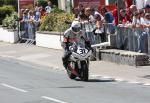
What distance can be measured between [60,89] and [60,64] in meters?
6.66

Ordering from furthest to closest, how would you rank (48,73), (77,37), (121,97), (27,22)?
(27,22) < (48,73) < (77,37) < (121,97)

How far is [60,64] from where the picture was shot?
912 inches

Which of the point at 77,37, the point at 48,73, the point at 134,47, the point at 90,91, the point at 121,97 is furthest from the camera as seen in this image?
the point at 134,47

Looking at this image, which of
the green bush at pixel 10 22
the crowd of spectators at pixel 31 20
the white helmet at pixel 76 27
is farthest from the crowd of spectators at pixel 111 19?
the green bush at pixel 10 22

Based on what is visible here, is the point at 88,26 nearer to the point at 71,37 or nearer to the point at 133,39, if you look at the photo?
the point at 133,39

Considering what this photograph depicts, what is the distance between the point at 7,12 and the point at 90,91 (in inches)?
998

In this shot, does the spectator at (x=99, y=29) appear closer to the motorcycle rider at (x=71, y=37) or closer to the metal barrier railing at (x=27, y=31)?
the motorcycle rider at (x=71, y=37)

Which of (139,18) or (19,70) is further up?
(139,18)

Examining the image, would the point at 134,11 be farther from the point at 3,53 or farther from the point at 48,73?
the point at 3,53

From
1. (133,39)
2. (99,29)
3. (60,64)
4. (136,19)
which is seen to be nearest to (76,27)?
(136,19)

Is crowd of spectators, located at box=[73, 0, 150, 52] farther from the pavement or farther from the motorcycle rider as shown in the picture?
the motorcycle rider

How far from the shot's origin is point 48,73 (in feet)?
68.9

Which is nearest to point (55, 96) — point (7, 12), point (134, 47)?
point (134, 47)

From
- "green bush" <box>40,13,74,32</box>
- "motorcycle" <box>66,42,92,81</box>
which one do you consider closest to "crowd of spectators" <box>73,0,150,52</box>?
"green bush" <box>40,13,74,32</box>
